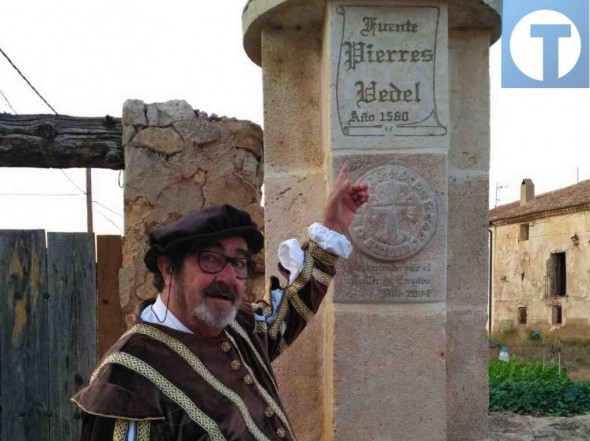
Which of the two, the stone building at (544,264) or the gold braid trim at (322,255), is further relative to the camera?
the stone building at (544,264)

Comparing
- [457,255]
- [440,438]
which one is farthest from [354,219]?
[440,438]

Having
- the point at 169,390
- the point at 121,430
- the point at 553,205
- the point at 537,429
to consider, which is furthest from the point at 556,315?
the point at 121,430

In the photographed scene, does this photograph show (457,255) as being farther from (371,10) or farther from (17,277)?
(17,277)

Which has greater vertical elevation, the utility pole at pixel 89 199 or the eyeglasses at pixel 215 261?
the utility pole at pixel 89 199

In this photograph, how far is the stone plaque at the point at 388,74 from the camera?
7.44 feet

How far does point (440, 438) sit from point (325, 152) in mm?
1203

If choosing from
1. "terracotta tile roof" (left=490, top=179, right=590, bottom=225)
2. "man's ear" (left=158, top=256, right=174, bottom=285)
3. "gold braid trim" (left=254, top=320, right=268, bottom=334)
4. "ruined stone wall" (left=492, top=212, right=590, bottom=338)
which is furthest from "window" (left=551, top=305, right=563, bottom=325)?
"man's ear" (left=158, top=256, right=174, bottom=285)

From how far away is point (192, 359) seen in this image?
1548 millimetres

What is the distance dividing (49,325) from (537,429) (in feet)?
9.58

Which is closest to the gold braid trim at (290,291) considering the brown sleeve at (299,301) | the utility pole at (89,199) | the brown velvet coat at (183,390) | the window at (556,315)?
the brown sleeve at (299,301)

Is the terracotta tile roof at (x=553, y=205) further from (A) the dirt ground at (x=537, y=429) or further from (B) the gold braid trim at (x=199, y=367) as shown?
(B) the gold braid trim at (x=199, y=367)

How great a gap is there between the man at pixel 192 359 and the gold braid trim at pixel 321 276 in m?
0.35

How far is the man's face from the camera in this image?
1.55 metres

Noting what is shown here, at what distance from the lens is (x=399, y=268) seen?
7.50 ft
